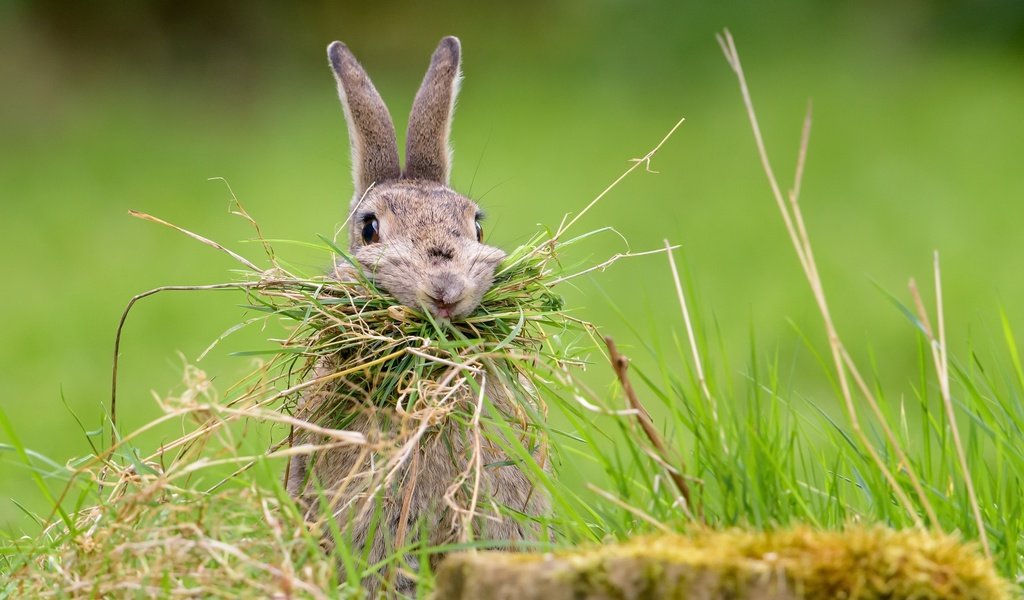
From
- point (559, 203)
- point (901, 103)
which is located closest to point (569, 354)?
point (559, 203)

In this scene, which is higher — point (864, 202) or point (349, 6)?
point (349, 6)

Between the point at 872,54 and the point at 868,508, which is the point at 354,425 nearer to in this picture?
the point at 868,508

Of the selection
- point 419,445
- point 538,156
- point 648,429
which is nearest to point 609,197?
point 538,156

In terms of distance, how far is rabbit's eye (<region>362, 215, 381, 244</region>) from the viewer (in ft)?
13.2

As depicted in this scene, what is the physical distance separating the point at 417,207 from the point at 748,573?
212 cm

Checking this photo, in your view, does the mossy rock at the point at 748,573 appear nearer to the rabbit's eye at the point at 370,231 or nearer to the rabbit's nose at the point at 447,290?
the rabbit's nose at the point at 447,290

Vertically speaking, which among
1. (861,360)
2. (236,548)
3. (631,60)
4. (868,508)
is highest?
(631,60)

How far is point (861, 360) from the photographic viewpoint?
6.88 meters

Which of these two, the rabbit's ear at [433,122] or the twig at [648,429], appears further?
the rabbit's ear at [433,122]

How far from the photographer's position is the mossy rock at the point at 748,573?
206cm

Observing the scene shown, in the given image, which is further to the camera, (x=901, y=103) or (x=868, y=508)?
(x=901, y=103)

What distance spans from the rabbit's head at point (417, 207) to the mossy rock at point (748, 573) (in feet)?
3.89

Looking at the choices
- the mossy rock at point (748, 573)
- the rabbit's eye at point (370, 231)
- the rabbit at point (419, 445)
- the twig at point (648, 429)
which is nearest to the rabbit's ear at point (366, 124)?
the rabbit at point (419, 445)

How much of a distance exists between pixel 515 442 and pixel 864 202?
700 centimetres
